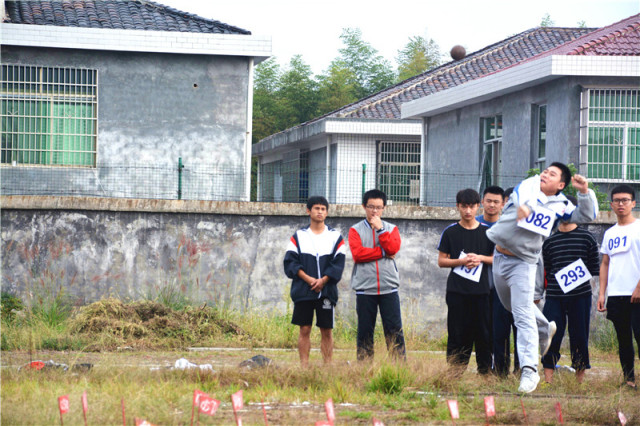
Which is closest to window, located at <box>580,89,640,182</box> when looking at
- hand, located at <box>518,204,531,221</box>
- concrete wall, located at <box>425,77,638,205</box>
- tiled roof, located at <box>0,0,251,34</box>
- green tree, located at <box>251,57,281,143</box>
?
concrete wall, located at <box>425,77,638,205</box>

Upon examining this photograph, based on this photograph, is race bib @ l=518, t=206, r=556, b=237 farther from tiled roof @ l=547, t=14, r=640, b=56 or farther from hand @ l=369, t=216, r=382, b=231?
tiled roof @ l=547, t=14, r=640, b=56

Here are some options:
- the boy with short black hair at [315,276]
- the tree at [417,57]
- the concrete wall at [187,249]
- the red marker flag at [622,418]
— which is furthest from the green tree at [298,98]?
the red marker flag at [622,418]

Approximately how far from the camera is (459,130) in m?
21.3

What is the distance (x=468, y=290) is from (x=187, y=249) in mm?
5266

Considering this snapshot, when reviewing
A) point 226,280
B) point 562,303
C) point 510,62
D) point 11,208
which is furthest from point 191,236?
point 510,62

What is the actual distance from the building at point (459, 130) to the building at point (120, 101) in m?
1.60

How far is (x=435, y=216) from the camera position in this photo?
41.0 ft

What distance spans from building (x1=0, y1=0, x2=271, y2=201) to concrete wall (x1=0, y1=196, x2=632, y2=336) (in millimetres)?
3388

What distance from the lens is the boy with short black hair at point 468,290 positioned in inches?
323

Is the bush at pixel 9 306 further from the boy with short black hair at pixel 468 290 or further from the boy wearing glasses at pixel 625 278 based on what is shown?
the boy wearing glasses at pixel 625 278

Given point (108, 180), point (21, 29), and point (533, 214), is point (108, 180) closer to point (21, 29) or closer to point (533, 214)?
point (21, 29)

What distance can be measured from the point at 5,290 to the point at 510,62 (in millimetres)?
17736

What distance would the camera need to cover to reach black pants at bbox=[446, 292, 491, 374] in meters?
8.23

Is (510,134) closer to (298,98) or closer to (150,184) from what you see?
(150,184)
